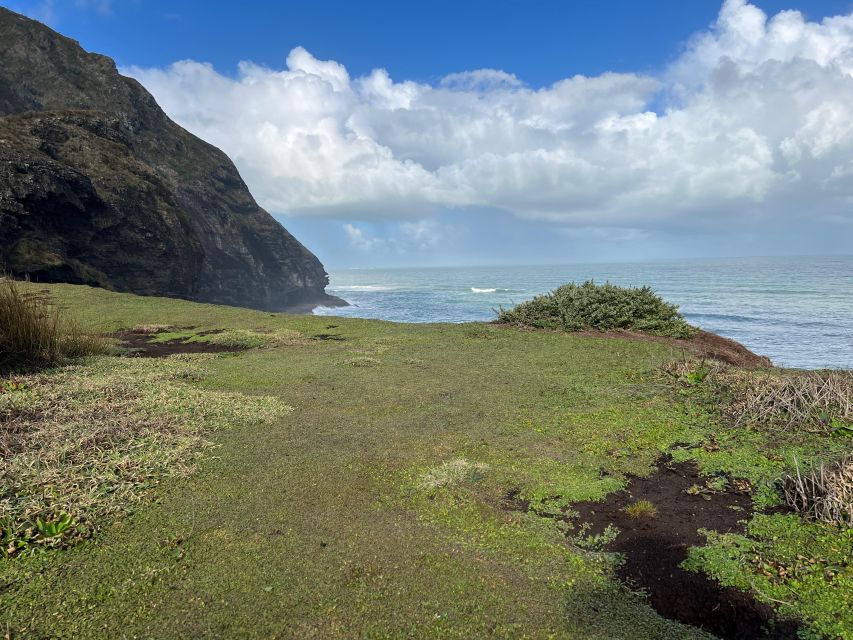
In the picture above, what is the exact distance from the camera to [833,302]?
59.2 meters

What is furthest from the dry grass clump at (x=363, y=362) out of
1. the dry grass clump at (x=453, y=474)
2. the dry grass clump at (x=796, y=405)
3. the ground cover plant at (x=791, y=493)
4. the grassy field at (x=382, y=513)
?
the dry grass clump at (x=796, y=405)

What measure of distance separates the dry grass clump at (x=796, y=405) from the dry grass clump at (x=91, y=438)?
26.0 feet

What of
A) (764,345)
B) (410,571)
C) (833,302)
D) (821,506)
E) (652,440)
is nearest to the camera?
(410,571)

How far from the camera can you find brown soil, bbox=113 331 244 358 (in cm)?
1494

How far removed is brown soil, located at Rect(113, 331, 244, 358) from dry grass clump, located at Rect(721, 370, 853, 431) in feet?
44.3

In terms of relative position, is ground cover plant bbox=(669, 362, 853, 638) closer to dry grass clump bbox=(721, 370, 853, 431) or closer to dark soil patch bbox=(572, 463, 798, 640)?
dry grass clump bbox=(721, 370, 853, 431)

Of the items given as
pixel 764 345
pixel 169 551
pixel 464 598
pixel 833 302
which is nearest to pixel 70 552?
pixel 169 551

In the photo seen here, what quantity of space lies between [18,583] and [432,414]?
19.8 ft

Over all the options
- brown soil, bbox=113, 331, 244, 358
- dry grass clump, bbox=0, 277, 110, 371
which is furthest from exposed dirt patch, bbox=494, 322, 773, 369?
dry grass clump, bbox=0, 277, 110, 371

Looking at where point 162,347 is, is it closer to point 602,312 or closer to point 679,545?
point 602,312

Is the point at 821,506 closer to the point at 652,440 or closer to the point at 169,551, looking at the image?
the point at 652,440

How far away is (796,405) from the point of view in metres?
7.90

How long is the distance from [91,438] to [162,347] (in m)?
10.0

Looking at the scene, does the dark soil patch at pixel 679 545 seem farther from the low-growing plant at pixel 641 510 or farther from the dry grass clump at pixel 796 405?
the dry grass clump at pixel 796 405
